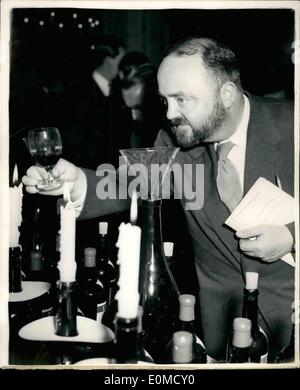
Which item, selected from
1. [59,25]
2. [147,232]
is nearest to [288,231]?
[147,232]

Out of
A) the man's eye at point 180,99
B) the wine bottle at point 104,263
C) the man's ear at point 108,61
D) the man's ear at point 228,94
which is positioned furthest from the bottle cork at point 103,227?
the man's ear at point 108,61

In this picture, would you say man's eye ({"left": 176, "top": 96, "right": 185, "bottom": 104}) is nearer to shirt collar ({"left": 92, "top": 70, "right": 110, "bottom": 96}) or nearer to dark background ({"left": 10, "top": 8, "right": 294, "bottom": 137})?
dark background ({"left": 10, "top": 8, "right": 294, "bottom": 137})

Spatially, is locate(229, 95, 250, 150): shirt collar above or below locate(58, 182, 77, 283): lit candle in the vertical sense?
above

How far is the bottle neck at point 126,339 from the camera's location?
52 centimetres

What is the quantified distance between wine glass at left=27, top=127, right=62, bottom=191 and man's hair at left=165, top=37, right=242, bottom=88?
1.44 ft

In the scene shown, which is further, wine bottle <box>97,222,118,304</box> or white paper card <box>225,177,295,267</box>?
wine bottle <box>97,222,118,304</box>

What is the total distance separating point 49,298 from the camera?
0.99 meters

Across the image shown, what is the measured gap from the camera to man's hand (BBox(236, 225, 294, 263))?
1.01 metres

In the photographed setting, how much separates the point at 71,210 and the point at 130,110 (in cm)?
261

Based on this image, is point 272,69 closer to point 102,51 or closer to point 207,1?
point 102,51

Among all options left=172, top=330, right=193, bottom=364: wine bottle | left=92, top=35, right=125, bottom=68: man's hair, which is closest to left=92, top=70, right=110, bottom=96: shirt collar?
left=92, top=35, right=125, bottom=68: man's hair

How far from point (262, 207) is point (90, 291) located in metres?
0.48
